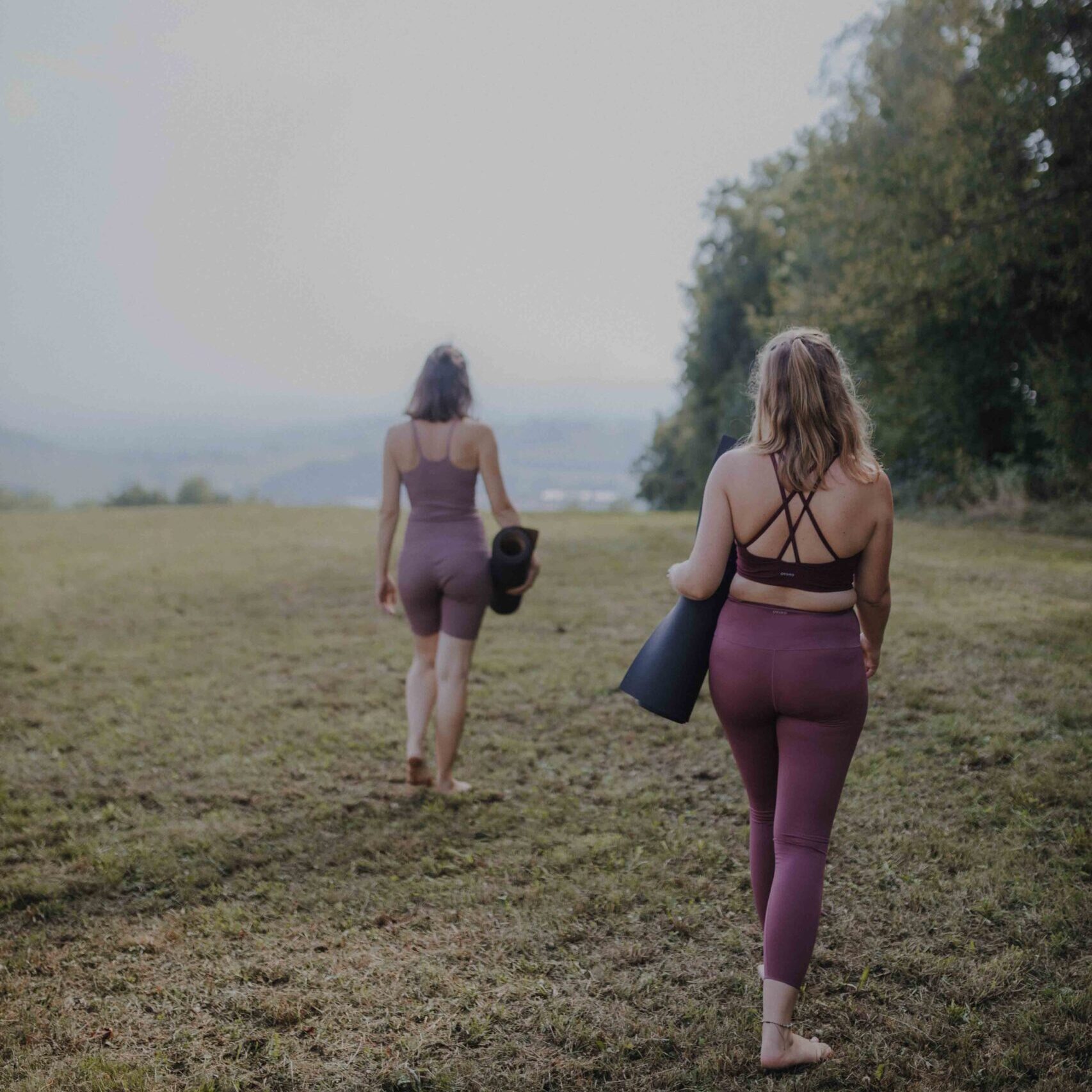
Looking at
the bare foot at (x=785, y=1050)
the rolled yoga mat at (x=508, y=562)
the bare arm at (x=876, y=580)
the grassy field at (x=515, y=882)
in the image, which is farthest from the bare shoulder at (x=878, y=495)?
the rolled yoga mat at (x=508, y=562)

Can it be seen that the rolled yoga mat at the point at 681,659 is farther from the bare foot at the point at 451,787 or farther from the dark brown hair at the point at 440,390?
the bare foot at the point at 451,787

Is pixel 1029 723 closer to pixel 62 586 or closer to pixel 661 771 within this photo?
pixel 661 771

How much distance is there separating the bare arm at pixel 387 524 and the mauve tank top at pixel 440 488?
3.0 inches

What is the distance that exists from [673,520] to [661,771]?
1319cm


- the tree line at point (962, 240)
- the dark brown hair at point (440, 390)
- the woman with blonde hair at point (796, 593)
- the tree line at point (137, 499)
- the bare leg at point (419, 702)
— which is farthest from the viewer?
the tree line at point (137, 499)

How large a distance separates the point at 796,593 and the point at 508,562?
2136mm

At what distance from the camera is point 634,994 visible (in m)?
3.04

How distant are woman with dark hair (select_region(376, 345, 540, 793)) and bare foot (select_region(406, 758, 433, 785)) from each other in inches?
5.5

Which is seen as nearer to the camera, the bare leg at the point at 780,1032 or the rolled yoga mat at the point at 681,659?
the bare leg at the point at 780,1032

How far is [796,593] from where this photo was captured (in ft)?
8.36

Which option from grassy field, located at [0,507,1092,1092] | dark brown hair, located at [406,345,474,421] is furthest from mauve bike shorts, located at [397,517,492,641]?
grassy field, located at [0,507,1092,1092]

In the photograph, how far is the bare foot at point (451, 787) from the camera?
480 centimetres

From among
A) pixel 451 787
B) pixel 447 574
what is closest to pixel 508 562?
pixel 447 574

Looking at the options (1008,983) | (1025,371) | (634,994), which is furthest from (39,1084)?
(1025,371)
